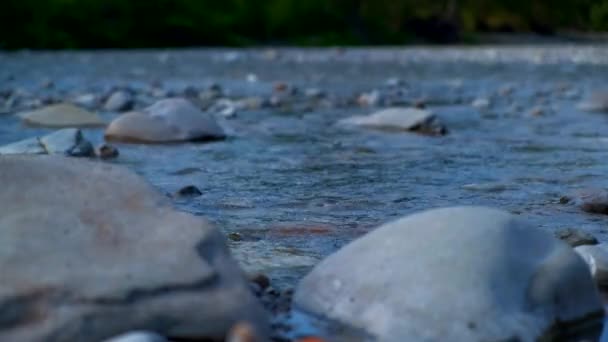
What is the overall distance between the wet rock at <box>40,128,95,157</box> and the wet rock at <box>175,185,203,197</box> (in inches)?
27.0

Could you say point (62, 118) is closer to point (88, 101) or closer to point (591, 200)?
point (88, 101)

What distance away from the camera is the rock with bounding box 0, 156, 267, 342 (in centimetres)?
119

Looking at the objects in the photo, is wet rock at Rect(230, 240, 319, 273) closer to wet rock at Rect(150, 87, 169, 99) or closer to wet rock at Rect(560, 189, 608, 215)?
wet rock at Rect(560, 189, 608, 215)

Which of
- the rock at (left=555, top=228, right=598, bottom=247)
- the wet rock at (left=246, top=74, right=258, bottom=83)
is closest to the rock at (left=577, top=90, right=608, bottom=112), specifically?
the rock at (left=555, top=228, right=598, bottom=247)

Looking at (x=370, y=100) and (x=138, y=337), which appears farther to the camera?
(x=370, y=100)

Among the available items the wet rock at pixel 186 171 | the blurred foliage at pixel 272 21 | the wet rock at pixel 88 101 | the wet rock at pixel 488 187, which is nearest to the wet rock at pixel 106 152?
the wet rock at pixel 186 171

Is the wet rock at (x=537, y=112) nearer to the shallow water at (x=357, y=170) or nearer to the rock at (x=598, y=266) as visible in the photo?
the shallow water at (x=357, y=170)

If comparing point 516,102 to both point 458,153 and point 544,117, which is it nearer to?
point 544,117

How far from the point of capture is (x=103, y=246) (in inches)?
52.5

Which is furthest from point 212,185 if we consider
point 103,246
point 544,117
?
point 544,117

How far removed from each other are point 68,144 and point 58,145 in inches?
1.3

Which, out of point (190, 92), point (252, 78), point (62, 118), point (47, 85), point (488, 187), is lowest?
point (252, 78)

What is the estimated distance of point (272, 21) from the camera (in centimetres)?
A: 2402

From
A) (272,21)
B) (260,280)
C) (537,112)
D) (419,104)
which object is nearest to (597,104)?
(537,112)
